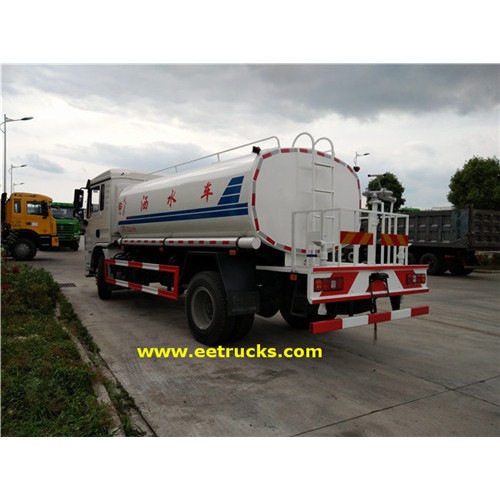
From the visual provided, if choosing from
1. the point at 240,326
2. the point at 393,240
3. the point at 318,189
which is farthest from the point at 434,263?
the point at 240,326

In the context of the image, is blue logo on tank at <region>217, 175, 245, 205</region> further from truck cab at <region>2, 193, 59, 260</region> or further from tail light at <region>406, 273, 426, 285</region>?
truck cab at <region>2, 193, 59, 260</region>

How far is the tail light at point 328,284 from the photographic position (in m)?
4.53

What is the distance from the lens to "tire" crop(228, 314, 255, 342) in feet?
17.8

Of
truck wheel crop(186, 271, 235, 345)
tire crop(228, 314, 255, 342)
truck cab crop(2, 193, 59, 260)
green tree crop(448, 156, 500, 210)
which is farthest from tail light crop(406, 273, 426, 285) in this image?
green tree crop(448, 156, 500, 210)

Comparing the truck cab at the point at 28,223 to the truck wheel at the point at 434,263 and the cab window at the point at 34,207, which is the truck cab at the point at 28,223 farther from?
the truck wheel at the point at 434,263

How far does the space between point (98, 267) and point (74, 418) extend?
21.6 feet

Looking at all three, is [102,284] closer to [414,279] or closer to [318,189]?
[318,189]

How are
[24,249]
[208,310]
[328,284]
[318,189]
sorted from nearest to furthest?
[328,284], [318,189], [208,310], [24,249]

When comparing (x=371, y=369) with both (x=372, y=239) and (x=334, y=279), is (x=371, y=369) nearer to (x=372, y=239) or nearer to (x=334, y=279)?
(x=334, y=279)

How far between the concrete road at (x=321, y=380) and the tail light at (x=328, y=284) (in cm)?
94

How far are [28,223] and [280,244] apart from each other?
16.6 metres

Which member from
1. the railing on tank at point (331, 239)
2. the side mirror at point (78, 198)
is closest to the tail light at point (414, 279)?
the railing on tank at point (331, 239)

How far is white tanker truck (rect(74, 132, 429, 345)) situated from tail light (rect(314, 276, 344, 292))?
0.04 ft

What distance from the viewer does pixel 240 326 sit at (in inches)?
216
